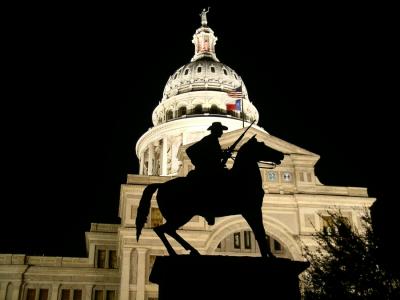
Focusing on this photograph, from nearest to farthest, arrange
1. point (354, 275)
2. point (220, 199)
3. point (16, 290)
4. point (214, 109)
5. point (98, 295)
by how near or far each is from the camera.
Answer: point (220, 199) < point (354, 275) < point (16, 290) < point (98, 295) < point (214, 109)

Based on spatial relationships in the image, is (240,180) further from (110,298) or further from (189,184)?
(110,298)

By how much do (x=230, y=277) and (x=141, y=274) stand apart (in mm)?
30578

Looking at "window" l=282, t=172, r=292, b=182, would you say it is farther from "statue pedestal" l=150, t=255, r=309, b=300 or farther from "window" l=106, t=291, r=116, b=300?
"statue pedestal" l=150, t=255, r=309, b=300

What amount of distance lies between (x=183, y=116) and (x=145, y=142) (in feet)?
22.8

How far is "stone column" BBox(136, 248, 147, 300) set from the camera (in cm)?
4075

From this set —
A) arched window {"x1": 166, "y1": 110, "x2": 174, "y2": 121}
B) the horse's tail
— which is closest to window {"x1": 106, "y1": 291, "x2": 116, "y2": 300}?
arched window {"x1": 166, "y1": 110, "x2": 174, "y2": 121}

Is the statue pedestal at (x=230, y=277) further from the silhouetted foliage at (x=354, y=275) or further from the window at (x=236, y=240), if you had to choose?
the window at (x=236, y=240)

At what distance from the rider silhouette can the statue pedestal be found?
1.51 metres

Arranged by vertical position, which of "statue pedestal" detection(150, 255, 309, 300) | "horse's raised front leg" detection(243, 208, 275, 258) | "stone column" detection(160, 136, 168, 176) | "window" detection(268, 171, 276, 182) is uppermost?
"stone column" detection(160, 136, 168, 176)

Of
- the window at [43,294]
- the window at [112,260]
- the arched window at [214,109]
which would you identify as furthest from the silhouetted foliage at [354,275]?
the arched window at [214,109]

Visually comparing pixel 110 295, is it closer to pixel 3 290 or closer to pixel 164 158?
pixel 3 290

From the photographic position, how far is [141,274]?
4162cm

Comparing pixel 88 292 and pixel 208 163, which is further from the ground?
pixel 88 292

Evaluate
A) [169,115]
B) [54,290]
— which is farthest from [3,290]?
[169,115]
